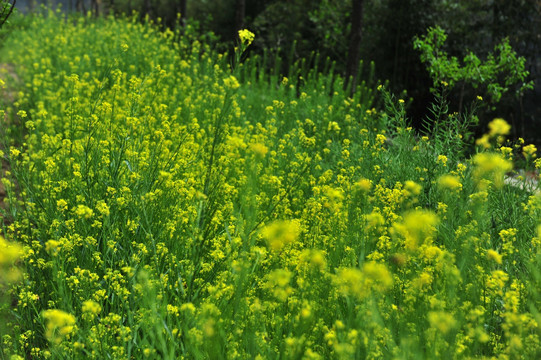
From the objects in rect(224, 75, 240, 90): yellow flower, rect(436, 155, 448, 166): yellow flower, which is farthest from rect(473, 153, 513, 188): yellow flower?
rect(224, 75, 240, 90): yellow flower

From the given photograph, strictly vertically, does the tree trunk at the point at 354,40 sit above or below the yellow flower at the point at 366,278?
above

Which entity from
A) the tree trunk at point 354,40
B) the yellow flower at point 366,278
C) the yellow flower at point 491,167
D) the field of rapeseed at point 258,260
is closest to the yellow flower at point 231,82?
the field of rapeseed at point 258,260

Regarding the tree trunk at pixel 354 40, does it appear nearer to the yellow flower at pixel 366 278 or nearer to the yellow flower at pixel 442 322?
the yellow flower at pixel 366 278

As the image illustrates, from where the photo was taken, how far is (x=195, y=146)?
434cm

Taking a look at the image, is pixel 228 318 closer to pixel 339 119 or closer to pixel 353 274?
pixel 353 274

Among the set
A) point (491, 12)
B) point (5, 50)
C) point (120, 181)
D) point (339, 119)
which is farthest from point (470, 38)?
point (5, 50)

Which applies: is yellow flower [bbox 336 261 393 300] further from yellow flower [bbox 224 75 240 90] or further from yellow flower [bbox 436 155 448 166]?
yellow flower [bbox 436 155 448 166]

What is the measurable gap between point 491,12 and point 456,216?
23.2 ft

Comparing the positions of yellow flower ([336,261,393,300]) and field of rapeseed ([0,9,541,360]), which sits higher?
yellow flower ([336,261,393,300])

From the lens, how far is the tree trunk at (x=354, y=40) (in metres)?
7.68

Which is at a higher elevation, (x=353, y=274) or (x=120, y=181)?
(x=353, y=274)

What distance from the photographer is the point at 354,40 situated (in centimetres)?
788

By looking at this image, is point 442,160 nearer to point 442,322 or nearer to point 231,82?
point 231,82

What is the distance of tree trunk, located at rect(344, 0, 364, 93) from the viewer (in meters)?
7.68
